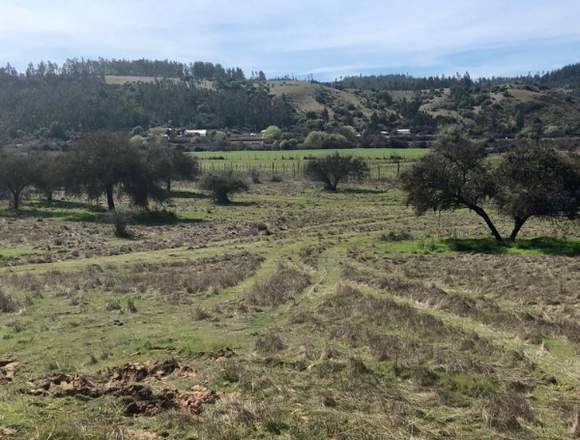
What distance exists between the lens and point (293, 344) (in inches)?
527

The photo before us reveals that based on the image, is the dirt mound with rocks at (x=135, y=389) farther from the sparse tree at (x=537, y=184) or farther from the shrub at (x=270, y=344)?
the sparse tree at (x=537, y=184)

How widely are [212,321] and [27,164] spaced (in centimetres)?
4856

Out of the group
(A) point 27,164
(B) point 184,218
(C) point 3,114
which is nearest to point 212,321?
(B) point 184,218

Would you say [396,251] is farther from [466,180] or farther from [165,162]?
[165,162]

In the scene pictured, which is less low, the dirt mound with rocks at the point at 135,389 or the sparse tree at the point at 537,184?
the sparse tree at the point at 537,184

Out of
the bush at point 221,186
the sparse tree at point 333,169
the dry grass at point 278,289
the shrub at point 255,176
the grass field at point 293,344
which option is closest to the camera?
the grass field at point 293,344

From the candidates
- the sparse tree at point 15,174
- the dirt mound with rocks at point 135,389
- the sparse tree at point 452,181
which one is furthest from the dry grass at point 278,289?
the sparse tree at point 15,174

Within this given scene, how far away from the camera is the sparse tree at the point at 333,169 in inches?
3206

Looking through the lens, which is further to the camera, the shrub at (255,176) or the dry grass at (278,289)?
the shrub at (255,176)

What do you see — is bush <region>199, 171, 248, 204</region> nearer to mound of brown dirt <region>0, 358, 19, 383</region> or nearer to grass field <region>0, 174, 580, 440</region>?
grass field <region>0, 174, 580, 440</region>

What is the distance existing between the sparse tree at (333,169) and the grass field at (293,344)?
48.7m

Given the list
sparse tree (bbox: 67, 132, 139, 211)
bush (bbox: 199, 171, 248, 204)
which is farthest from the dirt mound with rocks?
bush (bbox: 199, 171, 248, 204)

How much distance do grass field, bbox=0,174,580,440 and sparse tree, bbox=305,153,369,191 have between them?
48674mm

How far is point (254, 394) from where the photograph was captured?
10188mm
